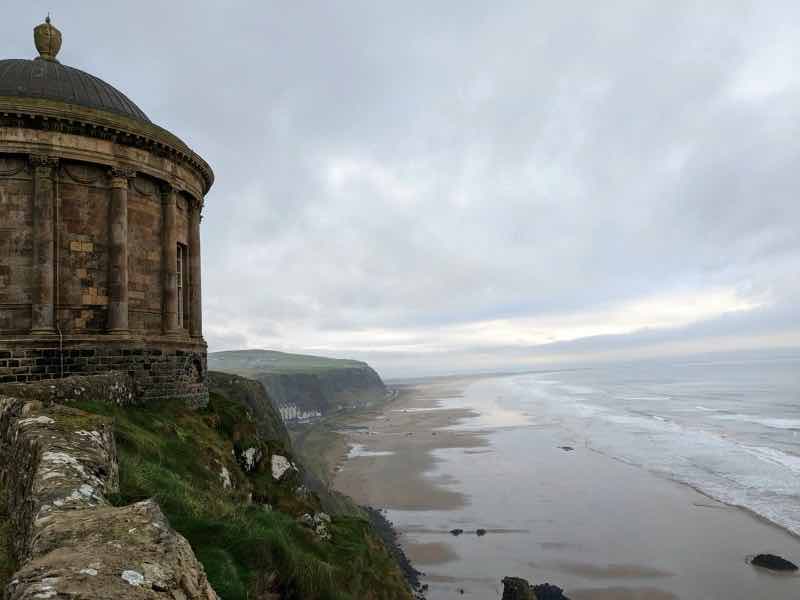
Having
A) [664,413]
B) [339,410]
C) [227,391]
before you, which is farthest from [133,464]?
[339,410]

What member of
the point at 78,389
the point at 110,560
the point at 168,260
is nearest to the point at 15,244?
the point at 168,260

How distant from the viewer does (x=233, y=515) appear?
8.41 meters

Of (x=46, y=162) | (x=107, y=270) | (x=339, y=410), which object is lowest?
(x=339, y=410)

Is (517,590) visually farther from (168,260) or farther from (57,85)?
(57,85)

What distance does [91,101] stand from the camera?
1733 centimetres

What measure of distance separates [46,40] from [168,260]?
9056mm

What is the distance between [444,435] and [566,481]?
84.8 ft

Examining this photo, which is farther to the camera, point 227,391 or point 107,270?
point 227,391

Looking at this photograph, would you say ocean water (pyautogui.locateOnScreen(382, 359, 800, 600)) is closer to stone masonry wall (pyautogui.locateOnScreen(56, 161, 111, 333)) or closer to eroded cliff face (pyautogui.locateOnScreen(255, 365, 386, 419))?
stone masonry wall (pyautogui.locateOnScreen(56, 161, 111, 333))

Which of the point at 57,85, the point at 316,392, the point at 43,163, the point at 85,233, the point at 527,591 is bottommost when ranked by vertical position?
A: the point at 527,591

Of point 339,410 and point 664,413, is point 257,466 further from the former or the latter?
point 339,410

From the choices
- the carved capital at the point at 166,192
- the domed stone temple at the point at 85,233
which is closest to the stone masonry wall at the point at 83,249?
the domed stone temple at the point at 85,233

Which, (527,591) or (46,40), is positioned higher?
(46,40)

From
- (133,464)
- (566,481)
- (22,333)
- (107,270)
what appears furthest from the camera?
(566,481)
